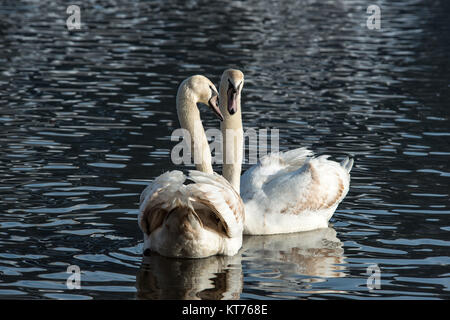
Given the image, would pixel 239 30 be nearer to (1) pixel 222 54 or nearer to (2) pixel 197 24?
(2) pixel 197 24

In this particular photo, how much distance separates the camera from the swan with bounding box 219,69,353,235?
1136 cm

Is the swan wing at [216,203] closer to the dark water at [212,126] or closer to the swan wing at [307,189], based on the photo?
the dark water at [212,126]

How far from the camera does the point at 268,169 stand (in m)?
12.0

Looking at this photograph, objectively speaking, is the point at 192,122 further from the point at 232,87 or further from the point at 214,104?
the point at 232,87

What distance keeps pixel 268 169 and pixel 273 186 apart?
514 mm

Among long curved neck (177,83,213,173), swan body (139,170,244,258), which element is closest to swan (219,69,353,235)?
long curved neck (177,83,213,173)

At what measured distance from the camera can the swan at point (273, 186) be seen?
11359 millimetres

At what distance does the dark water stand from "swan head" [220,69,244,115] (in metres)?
1.65

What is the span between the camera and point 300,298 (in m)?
8.95

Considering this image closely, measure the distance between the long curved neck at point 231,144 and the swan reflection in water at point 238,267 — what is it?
80cm

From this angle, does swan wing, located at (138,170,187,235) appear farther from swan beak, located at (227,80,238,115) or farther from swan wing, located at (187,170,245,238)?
swan beak, located at (227,80,238,115)

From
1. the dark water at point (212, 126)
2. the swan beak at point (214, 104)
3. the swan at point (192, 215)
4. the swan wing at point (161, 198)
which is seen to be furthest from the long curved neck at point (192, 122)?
the dark water at point (212, 126)

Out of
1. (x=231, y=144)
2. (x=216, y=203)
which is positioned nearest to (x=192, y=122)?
(x=231, y=144)

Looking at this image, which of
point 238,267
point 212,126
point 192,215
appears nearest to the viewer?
point 192,215
